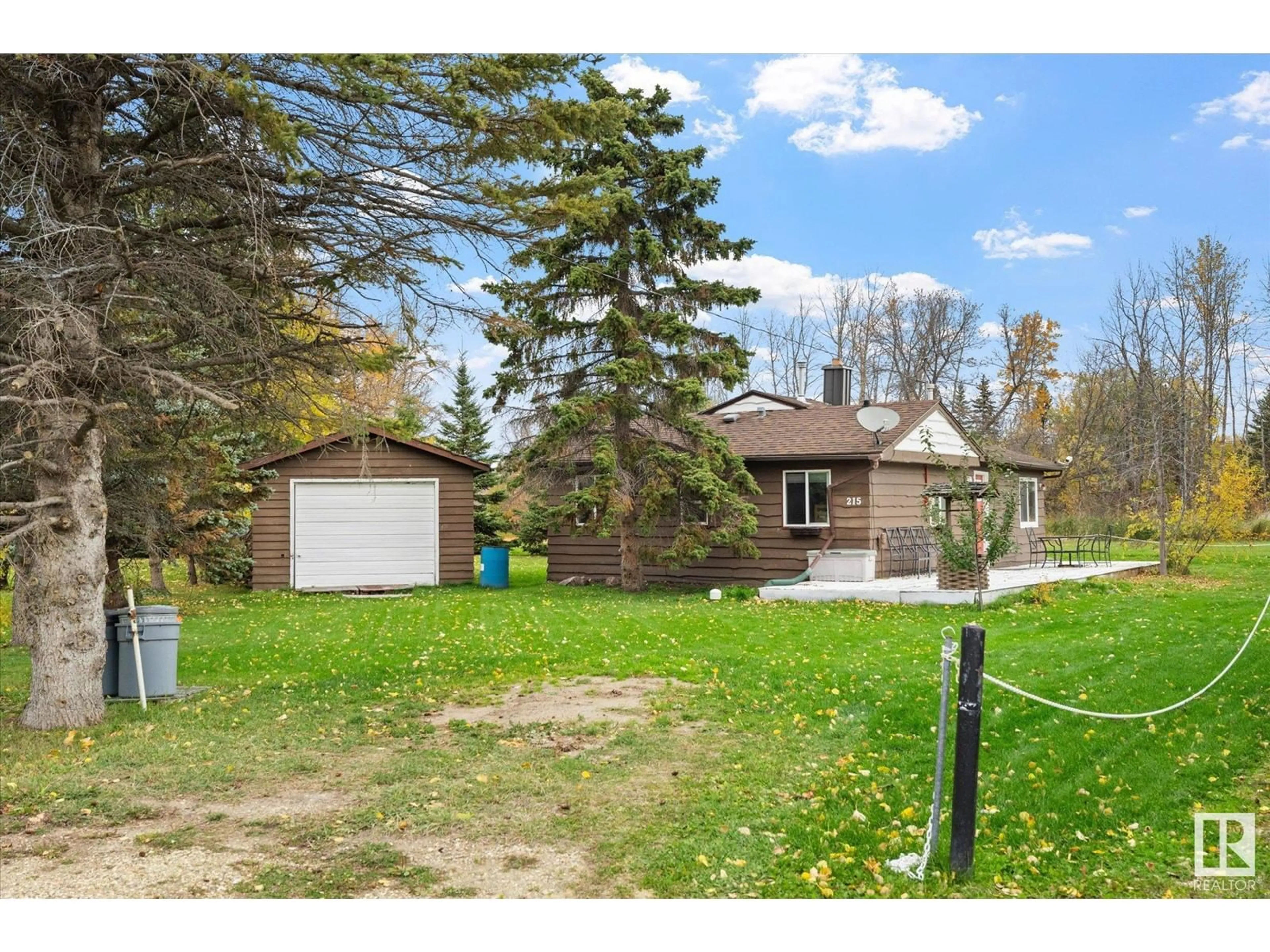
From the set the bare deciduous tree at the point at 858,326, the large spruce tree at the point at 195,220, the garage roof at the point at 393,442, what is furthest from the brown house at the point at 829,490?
the bare deciduous tree at the point at 858,326

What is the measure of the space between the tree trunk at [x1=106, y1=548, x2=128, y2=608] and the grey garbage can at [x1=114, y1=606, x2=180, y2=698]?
5002 mm

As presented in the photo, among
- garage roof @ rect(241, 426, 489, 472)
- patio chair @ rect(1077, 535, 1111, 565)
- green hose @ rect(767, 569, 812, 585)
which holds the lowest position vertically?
green hose @ rect(767, 569, 812, 585)

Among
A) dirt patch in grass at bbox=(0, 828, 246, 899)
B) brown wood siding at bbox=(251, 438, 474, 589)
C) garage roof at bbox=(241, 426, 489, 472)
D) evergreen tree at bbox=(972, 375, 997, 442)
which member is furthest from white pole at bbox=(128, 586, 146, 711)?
evergreen tree at bbox=(972, 375, 997, 442)

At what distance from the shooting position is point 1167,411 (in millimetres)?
29547

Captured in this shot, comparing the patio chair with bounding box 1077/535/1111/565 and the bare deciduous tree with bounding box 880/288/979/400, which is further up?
the bare deciduous tree with bounding box 880/288/979/400

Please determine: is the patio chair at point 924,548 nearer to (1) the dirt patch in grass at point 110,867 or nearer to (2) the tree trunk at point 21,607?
(2) the tree trunk at point 21,607

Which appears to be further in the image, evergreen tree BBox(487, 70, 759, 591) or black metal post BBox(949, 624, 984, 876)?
evergreen tree BBox(487, 70, 759, 591)

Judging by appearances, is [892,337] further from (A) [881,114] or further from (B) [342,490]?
(B) [342,490]

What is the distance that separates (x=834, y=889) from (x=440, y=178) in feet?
19.4

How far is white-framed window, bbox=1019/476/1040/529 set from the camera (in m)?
21.6

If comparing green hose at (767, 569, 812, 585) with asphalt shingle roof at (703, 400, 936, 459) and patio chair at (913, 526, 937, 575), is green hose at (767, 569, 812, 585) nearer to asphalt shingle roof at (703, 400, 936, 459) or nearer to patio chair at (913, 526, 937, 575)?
asphalt shingle roof at (703, 400, 936, 459)

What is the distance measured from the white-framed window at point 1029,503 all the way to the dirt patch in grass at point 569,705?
1507 cm

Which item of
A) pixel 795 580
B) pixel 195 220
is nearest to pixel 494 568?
pixel 795 580

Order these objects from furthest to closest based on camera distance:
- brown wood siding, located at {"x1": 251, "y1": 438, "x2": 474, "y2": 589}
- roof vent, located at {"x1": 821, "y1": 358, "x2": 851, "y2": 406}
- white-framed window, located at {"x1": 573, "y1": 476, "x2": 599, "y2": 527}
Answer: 1. roof vent, located at {"x1": 821, "y1": 358, "x2": 851, "y2": 406}
2. brown wood siding, located at {"x1": 251, "y1": 438, "x2": 474, "y2": 589}
3. white-framed window, located at {"x1": 573, "y1": 476, "x2": 599, "y2": 527}
